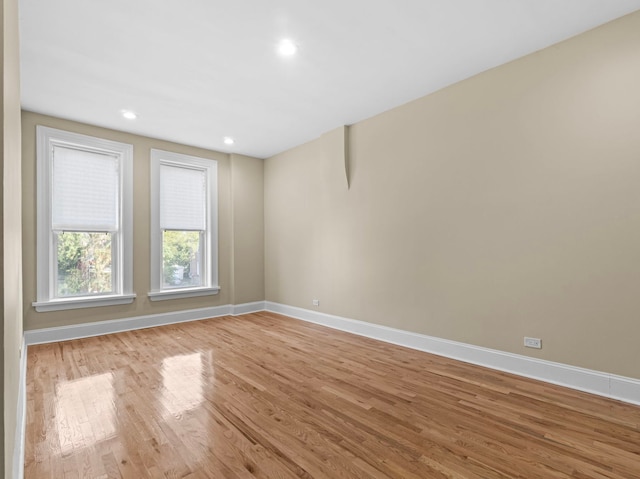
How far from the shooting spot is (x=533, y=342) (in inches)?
117

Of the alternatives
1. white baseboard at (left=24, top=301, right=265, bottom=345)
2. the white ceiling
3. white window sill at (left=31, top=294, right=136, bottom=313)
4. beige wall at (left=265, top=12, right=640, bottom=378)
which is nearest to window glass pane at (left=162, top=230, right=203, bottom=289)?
white baseboard at (left=24, top=301, right=265, bottom=345)

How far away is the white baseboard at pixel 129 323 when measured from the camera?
421cm

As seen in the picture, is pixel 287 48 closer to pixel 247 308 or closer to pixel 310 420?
pixel 310 420

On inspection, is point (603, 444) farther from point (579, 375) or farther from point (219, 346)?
point (219, 346)

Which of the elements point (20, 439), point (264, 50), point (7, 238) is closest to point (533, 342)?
point (264, 50)

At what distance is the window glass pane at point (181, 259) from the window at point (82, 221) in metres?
0.56

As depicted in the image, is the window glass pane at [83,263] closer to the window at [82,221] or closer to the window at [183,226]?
the window at [82,221]

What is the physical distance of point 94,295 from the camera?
4637 mm

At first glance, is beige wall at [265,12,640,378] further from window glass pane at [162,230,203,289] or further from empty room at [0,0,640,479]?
window glass pane at [162,230,203,289]

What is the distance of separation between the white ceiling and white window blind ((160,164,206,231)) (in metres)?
1.28

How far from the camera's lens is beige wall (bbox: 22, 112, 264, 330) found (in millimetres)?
4113

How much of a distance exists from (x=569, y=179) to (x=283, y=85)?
290 centimetres

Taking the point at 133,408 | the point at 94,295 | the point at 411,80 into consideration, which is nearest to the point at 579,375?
the point at 411,80

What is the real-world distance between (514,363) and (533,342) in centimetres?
28
